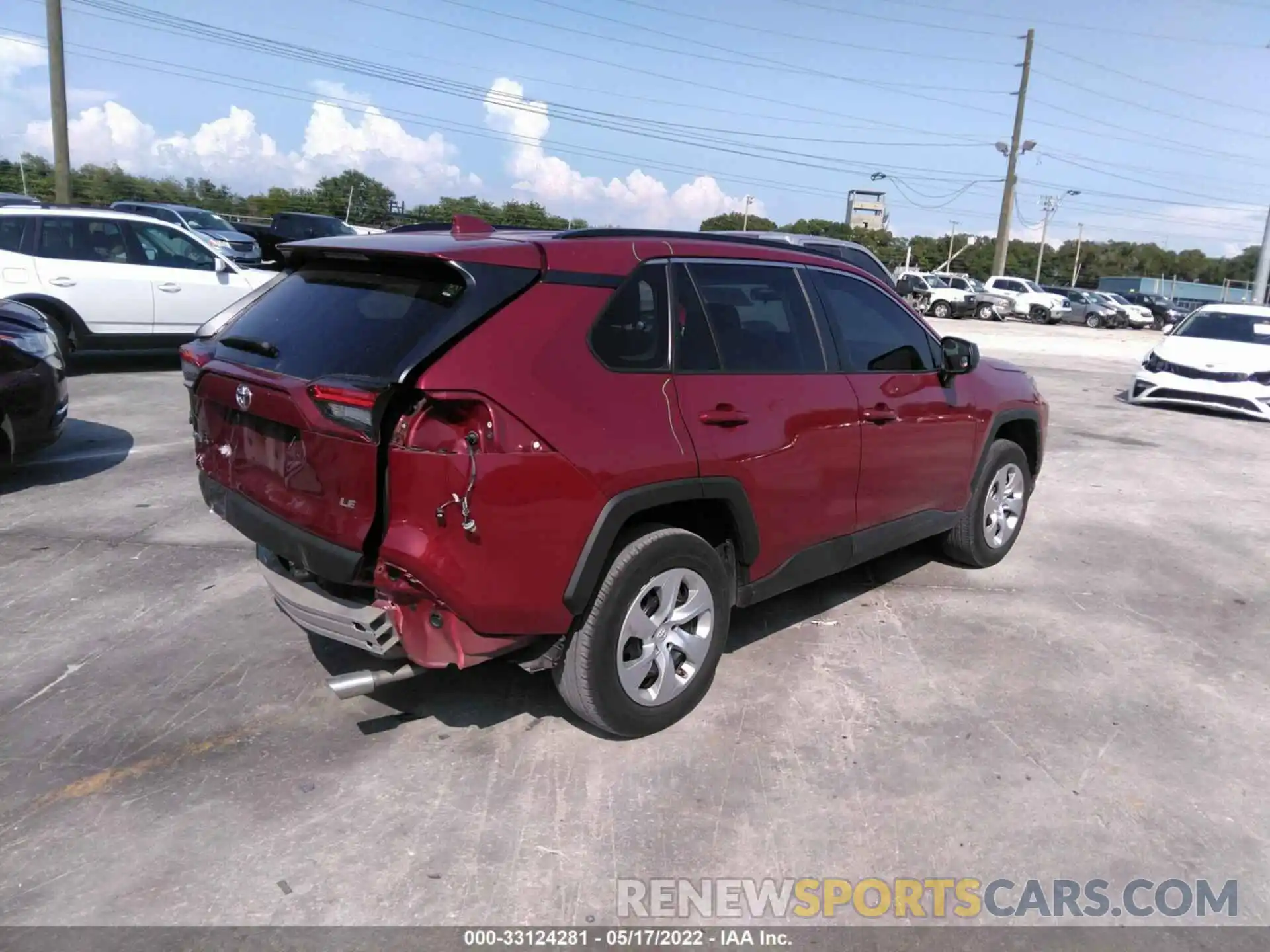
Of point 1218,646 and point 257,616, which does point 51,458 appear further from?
point 1218,646

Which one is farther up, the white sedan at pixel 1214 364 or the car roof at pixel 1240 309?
the car roof at pixel 1240 309

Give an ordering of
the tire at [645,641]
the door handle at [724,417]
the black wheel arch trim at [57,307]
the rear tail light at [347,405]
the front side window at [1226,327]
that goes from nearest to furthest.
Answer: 1. the rear tail light at [347,405]
2. the tire at [645,641]
3. the door handle at [724,417]
4. the black wheel arch trim at [57,307]
5. the front side window at [1226,327]

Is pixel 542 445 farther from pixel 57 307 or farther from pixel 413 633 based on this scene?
pixel 57 307

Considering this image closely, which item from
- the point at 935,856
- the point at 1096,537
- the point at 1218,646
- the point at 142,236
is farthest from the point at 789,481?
the point at 142,236

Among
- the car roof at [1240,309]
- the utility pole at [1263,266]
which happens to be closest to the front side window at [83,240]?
the car roof at [1240,309]

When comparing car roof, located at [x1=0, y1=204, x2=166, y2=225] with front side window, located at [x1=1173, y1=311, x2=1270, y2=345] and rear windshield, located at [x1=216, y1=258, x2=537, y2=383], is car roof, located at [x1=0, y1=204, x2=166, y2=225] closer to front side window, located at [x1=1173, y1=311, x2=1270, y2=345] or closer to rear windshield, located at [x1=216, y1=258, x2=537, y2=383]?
rear windshield, located at [x1=216, y1=258, x2=537, y2=383]

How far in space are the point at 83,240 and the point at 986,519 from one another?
399 inches

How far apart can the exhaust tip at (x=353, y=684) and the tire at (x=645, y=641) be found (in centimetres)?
66

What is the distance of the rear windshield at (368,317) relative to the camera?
3.03m

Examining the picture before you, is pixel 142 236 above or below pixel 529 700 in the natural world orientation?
above

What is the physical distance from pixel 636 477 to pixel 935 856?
1.58 meters

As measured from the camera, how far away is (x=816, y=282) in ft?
14.4

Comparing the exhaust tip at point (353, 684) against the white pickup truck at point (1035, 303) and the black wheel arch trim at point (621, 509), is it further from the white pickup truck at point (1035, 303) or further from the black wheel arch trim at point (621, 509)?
the white pickup truck at point (1035, 303)

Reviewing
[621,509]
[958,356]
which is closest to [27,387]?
[621,509]
